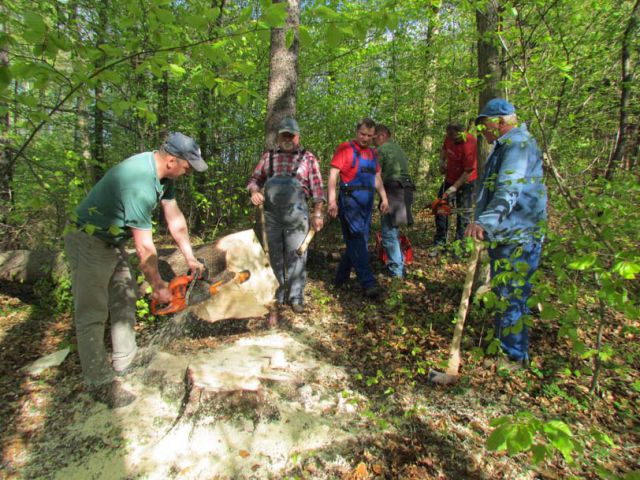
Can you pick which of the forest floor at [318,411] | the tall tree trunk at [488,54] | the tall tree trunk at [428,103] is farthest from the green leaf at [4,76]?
the tall tree trunk at [428,103]

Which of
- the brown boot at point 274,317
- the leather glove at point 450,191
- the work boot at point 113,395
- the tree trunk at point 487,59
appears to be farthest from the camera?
the leather glove at point 450,191

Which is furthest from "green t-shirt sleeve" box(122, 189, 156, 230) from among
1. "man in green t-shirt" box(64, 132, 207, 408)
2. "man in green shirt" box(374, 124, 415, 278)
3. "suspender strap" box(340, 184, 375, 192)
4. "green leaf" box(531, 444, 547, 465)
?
"man in green shirt" box(374, 124, 415, 278)

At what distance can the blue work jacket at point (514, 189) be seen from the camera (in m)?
2.54

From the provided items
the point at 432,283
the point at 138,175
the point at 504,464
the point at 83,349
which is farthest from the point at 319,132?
the point at 504,464

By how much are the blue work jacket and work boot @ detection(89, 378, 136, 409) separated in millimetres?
3194

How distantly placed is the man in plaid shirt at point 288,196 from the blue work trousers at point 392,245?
1077 millimetres

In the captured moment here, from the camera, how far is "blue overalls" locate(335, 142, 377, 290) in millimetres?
4270

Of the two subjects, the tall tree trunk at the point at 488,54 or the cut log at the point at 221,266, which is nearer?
the tall tree trunk at the point at 488,54

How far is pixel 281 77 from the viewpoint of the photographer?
461cm

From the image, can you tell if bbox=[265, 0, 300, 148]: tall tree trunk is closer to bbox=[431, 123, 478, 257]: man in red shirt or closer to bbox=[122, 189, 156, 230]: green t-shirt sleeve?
bbox=[431, 123, 478, 257]: man in red shirt

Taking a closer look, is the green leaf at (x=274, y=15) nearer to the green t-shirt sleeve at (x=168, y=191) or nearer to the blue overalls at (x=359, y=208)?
the green t-shirt sleeve at (x=168, y=191)

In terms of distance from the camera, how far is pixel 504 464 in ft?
7.38

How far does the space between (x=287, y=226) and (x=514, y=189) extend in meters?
2.43

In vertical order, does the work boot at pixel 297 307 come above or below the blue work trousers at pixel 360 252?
below
